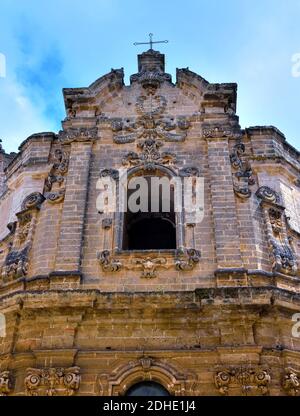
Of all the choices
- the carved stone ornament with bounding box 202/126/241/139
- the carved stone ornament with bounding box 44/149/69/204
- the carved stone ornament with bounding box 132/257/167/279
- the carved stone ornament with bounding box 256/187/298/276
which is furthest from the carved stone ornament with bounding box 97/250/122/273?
the carved stone ornament with bounding box 202/126/241/139

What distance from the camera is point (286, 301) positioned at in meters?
9.22

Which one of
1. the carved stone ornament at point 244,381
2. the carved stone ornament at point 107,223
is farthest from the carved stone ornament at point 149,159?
the carved stone ornament at point 244,381

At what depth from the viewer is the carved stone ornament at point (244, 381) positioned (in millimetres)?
8367

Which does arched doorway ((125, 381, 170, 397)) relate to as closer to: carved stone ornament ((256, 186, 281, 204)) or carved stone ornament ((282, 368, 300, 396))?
carved stone ornament ((282, 368, 300, 396))

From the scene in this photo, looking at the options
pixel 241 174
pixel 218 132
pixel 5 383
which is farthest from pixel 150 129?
pixel 5 383

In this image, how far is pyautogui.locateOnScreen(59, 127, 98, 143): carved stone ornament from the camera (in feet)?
40.5

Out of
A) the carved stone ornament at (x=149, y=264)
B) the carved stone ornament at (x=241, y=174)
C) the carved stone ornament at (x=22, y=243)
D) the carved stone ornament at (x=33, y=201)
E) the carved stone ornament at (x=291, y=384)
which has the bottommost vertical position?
the carved stone ornament at (x=291, y=384)

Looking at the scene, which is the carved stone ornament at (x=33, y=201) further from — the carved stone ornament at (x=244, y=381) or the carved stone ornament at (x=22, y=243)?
the carved stone ornament at (x=244, y=381)

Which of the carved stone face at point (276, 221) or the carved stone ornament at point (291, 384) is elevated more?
the carved stone face at point (276, 221)

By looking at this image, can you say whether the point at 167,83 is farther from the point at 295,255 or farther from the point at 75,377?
the point at 75,377

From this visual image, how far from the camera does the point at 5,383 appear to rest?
868 cm

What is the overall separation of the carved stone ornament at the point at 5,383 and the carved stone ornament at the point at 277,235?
4.88 meters

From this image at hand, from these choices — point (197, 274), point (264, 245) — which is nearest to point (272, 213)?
point (264, 245)

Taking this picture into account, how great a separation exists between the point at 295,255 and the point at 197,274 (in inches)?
83.1
